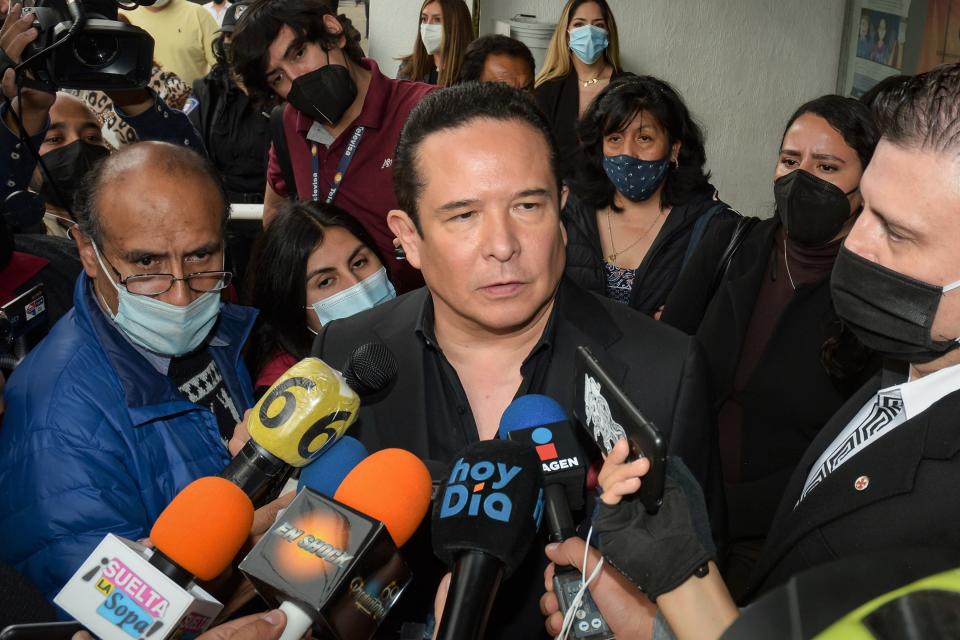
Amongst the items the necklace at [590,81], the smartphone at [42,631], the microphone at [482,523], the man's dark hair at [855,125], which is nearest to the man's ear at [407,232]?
the microphone at [482,523]

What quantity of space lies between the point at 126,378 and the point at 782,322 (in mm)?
1960

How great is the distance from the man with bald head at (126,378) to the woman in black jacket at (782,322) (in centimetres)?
152

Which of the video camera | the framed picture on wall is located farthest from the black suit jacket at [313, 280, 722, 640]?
the framed picture on wall

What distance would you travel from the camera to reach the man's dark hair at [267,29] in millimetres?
3398

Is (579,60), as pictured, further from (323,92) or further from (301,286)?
(301,286)

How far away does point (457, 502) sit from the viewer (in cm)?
133

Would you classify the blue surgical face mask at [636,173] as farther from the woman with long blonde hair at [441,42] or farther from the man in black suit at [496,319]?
the woman with long blonde hair at [441,42]

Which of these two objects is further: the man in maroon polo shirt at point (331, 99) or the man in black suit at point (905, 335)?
the man in maroon polo shirt at point (331, 99)

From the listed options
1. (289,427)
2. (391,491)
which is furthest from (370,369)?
(391,491)

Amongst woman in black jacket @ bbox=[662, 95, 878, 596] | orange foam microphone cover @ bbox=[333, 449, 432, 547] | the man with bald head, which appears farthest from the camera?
woman in black jacket @ bbox=[662, 95, 878, 596]

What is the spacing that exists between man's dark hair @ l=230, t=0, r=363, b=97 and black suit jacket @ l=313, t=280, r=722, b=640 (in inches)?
73.6

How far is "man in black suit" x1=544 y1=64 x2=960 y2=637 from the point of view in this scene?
4.73 feet

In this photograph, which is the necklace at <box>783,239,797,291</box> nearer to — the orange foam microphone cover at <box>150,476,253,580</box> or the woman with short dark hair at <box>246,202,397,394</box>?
the woman with short dark hair at <box>246,202,397,394</box>

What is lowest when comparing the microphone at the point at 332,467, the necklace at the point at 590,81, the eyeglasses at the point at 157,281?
the microphone at the point at 332,467
